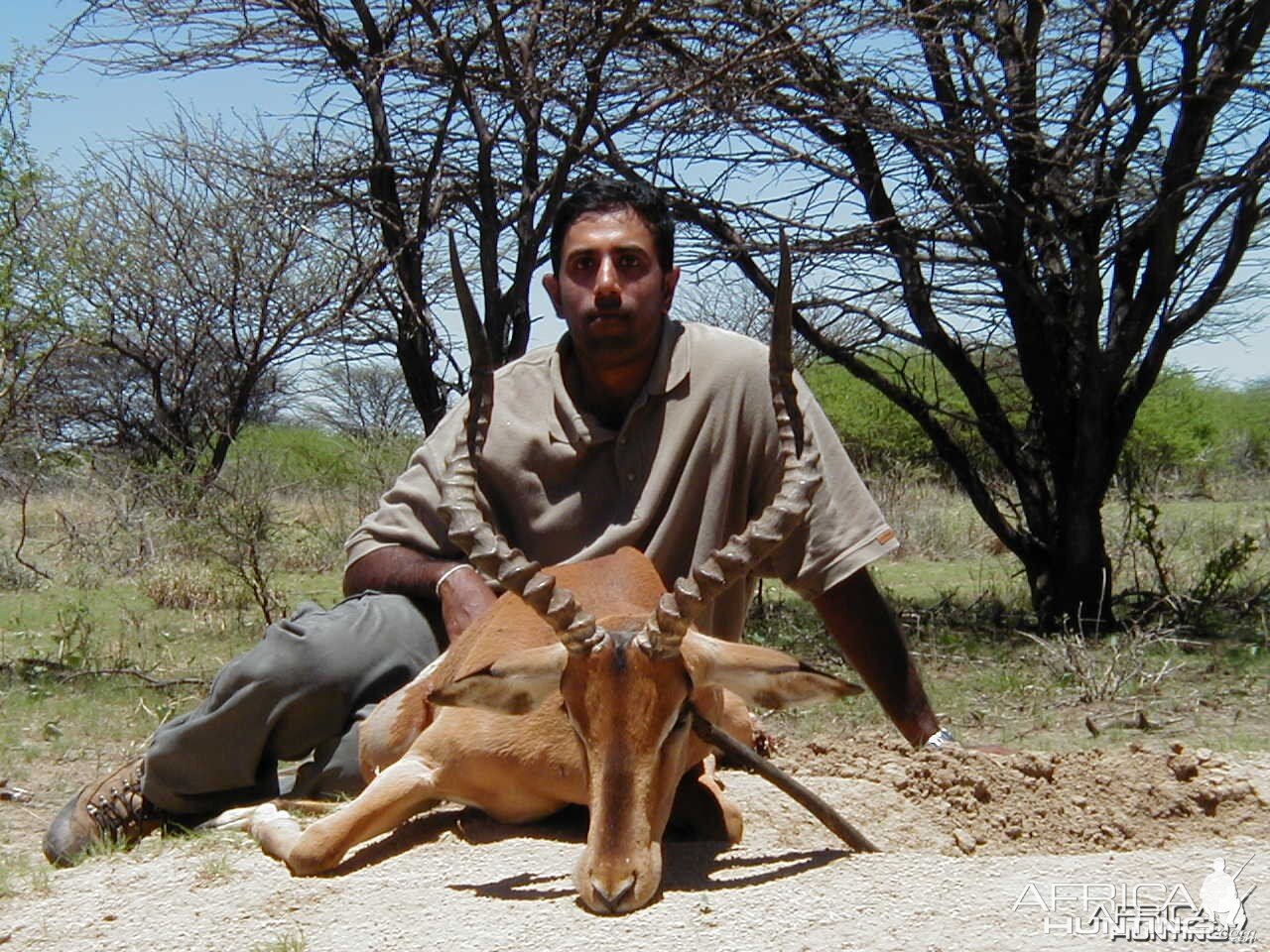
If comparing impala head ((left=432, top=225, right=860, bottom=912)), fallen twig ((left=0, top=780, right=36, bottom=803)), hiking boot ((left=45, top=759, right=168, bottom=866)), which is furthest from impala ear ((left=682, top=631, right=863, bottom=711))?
fallen twig ((left=0, top=780, right=36, bottom=803))

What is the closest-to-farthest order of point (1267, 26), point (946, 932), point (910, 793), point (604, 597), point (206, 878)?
point (946, 932)
point (206, 878)
point (604, 597)
point (910, 793)
point (1267, 26)

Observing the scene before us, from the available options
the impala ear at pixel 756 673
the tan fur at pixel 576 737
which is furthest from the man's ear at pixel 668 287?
the impala ear at pixel 756 673

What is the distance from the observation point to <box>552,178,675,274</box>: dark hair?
14.9ft

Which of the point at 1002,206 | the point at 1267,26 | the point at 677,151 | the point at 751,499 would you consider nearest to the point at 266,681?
the point at 751,499

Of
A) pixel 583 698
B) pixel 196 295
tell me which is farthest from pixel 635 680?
pixel 196 295

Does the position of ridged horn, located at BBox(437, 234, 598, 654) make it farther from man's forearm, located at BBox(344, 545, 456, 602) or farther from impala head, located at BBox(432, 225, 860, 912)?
man's forearm, located at BBox(344, 545, 456, 602)

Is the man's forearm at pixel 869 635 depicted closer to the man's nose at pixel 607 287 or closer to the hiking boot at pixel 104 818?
the man's nose at pixel 607 287

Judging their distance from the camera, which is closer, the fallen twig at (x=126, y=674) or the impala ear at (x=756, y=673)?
the impala ear at (x=756, y=673)

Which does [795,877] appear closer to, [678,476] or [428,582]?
[678,476]

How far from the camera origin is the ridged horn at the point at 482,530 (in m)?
Answer: 3.42

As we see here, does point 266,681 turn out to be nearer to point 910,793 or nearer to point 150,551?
point 910,793

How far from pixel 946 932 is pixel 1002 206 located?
673cm

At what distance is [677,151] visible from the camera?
8922 millimetres

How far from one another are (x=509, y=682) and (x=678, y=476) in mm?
1137
